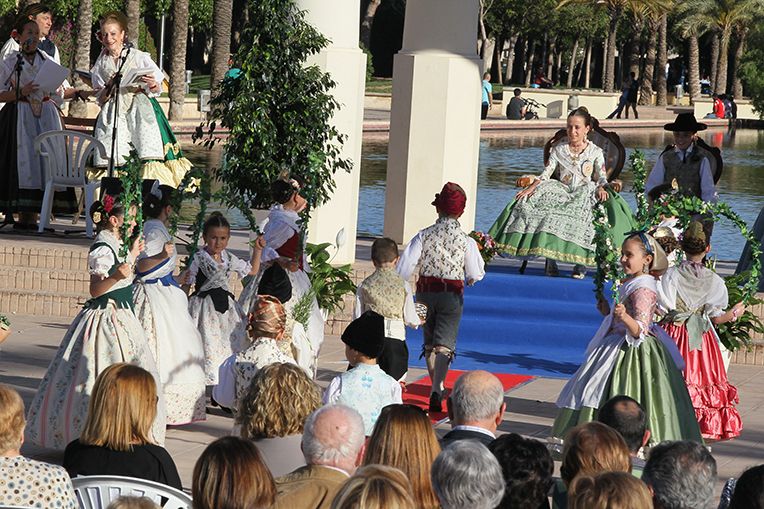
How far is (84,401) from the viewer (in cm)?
838

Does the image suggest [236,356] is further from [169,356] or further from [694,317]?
[694,317]

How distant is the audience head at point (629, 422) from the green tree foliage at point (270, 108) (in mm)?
5943

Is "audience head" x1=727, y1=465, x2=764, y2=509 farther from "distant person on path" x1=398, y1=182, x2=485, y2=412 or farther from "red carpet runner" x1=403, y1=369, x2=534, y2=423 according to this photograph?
"distant person on path" x1=398, y1=182, x2=485, y2=412

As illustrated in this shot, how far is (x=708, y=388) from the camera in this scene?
973 centimetres

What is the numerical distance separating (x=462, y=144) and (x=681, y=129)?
2330 millimetres

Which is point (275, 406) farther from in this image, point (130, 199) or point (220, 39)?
point (220, 39)

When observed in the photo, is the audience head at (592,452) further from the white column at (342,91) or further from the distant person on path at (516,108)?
the distant person on path at (516,108)

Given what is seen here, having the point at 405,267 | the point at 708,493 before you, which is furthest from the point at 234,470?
A: the point at 405,267

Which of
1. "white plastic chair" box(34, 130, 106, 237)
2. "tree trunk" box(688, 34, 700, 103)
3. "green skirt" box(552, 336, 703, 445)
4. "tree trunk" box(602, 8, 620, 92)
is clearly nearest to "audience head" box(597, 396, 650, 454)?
"green skirt" box(552, 336, 703, 445)

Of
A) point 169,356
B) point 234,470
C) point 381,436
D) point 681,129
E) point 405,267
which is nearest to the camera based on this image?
point 234,470

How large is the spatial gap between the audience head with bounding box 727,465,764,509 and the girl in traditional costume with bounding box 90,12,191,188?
30.2 ft

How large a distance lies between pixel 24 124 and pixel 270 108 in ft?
11.3

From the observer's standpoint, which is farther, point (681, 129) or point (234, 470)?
point (681, 129)

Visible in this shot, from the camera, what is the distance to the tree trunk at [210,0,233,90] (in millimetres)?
A: 34500
